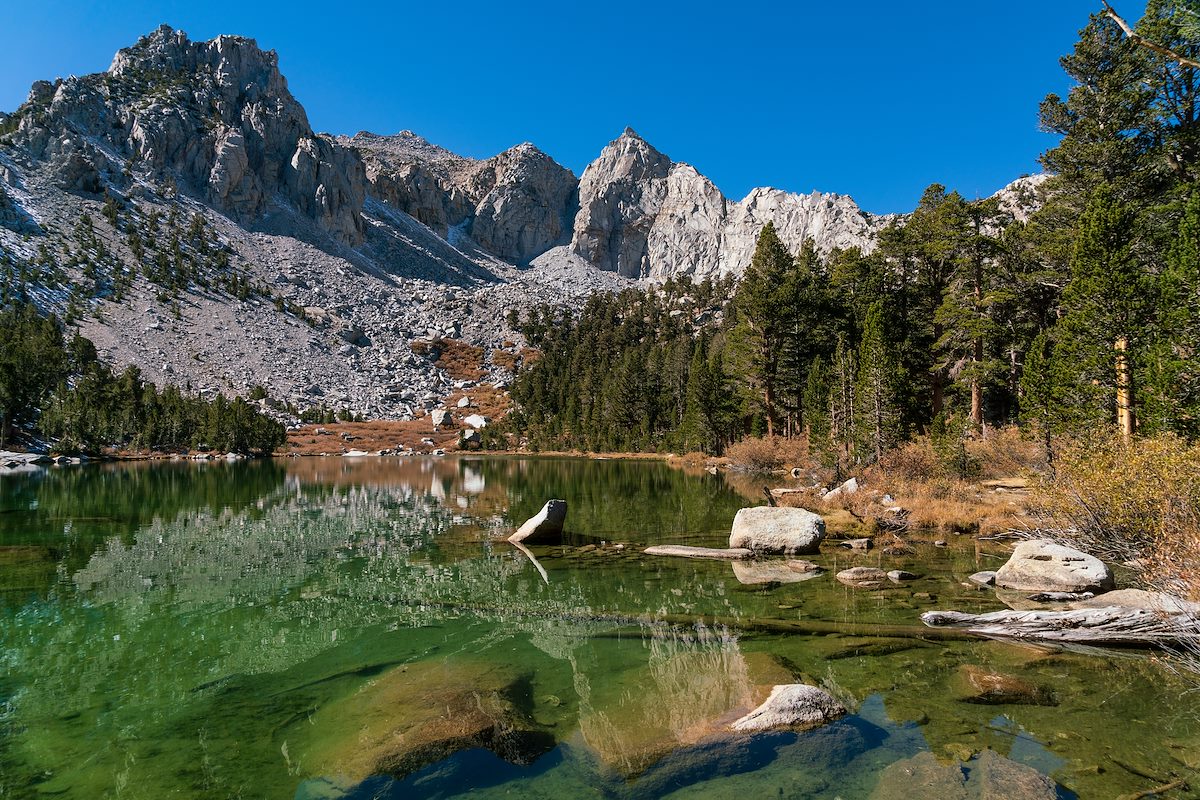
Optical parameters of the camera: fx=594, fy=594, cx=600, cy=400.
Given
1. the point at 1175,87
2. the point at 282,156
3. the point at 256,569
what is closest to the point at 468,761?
the point at 256,569

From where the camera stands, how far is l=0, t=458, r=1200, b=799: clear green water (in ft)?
22.3

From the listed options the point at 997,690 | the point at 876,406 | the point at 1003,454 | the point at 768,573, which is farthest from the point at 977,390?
the point at 997,690

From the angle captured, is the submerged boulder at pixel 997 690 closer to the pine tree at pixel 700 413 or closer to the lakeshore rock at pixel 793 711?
the lakeshore rock at pixel 793 711

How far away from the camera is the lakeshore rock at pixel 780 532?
1866cm

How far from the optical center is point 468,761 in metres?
7.03

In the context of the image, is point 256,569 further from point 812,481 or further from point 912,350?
point 912,350

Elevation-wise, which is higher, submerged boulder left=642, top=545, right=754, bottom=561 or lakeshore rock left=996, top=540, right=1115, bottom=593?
lakeshore rock left=996, top=540, right=1115, bottom=593

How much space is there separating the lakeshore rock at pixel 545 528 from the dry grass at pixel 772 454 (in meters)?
29.1

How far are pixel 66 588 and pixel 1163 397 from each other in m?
32.1

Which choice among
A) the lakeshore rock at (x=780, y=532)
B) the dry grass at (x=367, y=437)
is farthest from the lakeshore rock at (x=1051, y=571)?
the dry grass at (x=367, y=437)

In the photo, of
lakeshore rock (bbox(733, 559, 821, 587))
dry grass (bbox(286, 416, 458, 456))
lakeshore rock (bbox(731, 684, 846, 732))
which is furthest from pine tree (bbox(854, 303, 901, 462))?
dry grass (bbox(286, 416, 458, 456))

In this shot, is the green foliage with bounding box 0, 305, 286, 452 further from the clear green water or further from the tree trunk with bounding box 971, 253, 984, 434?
the tree trunk with bounding box 971, 253, 984, 434

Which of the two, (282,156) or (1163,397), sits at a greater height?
(282,156)

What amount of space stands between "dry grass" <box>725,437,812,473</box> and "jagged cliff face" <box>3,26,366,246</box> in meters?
166
